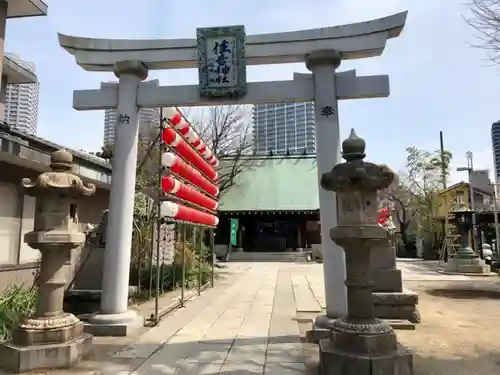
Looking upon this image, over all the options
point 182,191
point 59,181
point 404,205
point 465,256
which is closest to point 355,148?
point 59,181

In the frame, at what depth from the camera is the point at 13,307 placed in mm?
6312

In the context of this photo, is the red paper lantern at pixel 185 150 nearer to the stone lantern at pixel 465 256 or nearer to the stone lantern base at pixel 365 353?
the stone lantern base at pixel 365 353

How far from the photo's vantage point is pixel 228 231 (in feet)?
93.2

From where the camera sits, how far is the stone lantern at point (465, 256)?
701 inches

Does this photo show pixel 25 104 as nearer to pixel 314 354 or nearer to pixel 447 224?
pixel 314 354

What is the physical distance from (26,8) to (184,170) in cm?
557

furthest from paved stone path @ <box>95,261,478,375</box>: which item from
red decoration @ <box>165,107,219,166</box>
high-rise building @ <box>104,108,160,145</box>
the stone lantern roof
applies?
high-rise building @ <box>104,108,160,145</box>

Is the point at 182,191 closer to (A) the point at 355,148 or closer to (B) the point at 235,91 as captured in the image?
(B) the point at 235,91

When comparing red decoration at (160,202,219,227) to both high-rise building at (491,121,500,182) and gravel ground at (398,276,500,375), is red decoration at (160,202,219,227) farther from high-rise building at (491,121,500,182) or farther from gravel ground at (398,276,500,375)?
high-rise building at (491,121,500,182)

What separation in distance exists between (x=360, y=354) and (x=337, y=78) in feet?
13.1

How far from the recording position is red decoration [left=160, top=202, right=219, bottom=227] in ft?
23.2

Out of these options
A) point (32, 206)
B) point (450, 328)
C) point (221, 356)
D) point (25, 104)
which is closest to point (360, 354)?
point (221, 356)

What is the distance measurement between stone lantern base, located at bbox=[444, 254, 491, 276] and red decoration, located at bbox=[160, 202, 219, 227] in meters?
13.1

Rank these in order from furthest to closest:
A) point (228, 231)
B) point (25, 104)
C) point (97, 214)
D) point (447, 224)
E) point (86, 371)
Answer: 1. point (228, 231)
2. point (447, 224)
3. point (25, 104)
4. point (97, 214)
5. point (86, 371)
